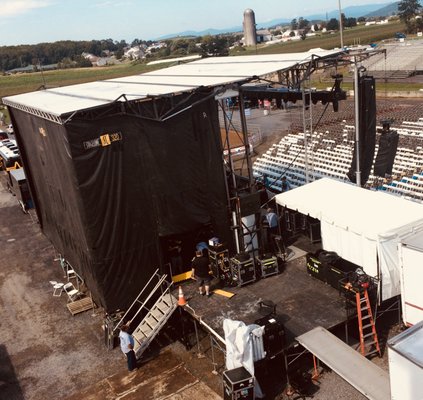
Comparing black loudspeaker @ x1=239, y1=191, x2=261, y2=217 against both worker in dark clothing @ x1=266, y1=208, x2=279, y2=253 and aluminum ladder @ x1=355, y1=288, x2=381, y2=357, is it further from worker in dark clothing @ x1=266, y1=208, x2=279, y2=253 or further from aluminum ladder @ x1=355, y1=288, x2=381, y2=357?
aluminum ladder @ x1=355, y1=288, x2=381, y2=357

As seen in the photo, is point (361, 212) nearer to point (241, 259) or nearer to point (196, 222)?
point (241, 259)

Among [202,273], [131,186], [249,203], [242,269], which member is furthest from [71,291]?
[249,203]

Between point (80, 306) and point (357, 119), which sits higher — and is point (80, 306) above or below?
below

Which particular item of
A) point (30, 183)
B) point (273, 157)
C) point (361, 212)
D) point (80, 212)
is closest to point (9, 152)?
point (30, 183)

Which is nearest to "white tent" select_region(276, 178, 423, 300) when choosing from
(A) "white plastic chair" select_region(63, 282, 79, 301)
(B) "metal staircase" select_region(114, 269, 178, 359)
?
(B) "metal staircase" select_region(114, 269, 178, 359)

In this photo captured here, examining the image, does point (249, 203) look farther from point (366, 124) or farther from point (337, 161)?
point (337, 161)

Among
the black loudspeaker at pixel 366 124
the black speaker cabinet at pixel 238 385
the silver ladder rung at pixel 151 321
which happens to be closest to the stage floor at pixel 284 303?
the silver ladder rung at pixel 151 321
